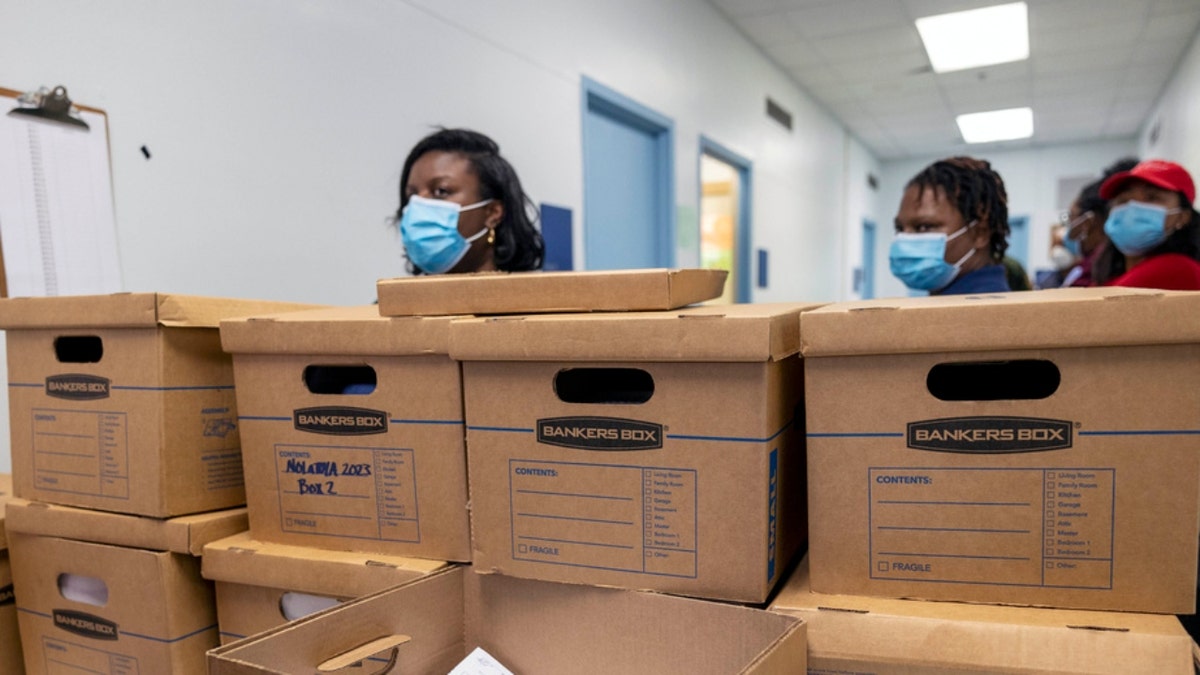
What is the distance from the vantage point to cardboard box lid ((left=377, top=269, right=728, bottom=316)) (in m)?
0.83

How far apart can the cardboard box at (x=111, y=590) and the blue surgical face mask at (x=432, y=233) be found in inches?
27.4

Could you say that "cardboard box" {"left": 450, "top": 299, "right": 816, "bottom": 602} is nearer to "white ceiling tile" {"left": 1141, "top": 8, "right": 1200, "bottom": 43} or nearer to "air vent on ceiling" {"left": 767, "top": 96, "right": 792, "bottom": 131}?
"air vent on ceiling" {"left": 767, "top": 96, "right": 792, "bottom": 131}

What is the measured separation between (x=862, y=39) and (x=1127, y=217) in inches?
97.2

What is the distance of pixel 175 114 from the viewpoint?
157 centimetres

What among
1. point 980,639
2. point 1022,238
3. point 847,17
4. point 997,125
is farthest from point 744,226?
point 1022,238

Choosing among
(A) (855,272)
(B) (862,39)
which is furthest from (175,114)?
(A) (855,272)

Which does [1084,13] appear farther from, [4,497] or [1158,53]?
[4,497]

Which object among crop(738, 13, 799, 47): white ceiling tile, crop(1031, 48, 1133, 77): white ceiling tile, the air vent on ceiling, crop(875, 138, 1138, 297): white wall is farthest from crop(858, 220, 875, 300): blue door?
crop(738, 13, 799, 47): white ceiling tile

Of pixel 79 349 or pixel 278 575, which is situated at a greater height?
pixel 79 349

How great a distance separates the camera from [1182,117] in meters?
4.71

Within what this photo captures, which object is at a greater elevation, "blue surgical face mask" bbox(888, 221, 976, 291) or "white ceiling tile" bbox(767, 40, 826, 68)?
"white ceiling tile" bbox(767, 40, 826, 68)

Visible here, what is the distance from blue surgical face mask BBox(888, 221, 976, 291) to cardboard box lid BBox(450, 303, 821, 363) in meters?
1.27

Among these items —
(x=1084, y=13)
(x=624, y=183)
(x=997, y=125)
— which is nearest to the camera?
(x=624, y=183)

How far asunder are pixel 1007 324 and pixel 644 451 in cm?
37
